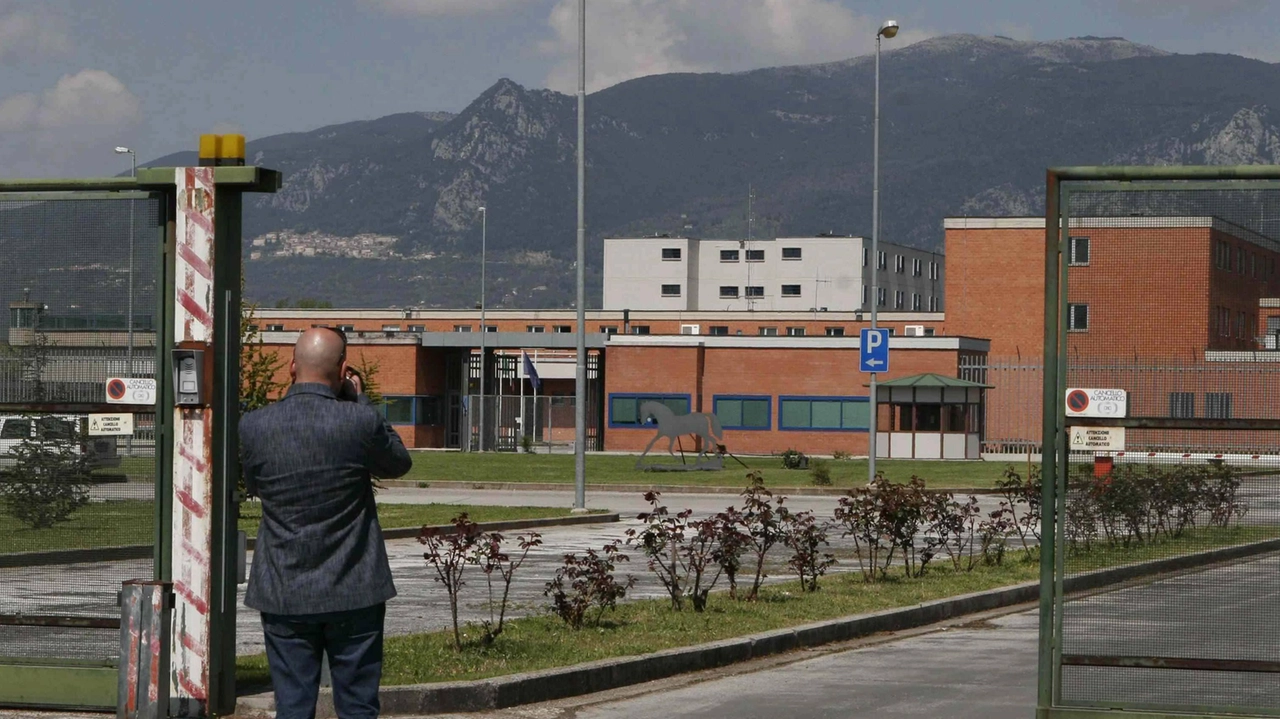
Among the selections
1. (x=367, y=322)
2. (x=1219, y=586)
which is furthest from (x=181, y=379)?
(x=367, y=322)

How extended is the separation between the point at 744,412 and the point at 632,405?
4.34 meters

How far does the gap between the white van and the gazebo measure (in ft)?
160

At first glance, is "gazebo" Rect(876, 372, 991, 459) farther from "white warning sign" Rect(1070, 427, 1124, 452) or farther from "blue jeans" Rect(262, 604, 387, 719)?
"blue jeans" Rect(262, 604, 387, 719)

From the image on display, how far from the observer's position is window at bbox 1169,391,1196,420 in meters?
8.84

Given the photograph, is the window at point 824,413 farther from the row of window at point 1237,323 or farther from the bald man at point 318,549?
the bald man at point 318,549

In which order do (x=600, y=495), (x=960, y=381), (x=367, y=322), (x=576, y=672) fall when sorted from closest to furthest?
(x=576, y=672) < (x=600, y=495) < (x=960, y=381) < (x=367, y=322)

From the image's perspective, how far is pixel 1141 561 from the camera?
8938 millimetres

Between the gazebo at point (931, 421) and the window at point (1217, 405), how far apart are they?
160 ft

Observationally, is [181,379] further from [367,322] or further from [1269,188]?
[367,322]

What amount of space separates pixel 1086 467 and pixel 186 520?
4650 mm

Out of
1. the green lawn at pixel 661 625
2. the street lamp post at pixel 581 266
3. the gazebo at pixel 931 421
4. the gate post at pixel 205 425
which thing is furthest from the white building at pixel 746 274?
the gate post at pixel 205 425

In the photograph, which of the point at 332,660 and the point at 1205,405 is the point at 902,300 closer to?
the point at 1205,405

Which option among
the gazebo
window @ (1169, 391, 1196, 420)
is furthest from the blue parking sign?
window @ (1169, 391, 1196, 420)

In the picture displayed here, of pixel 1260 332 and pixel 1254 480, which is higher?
pixel 1260 332
